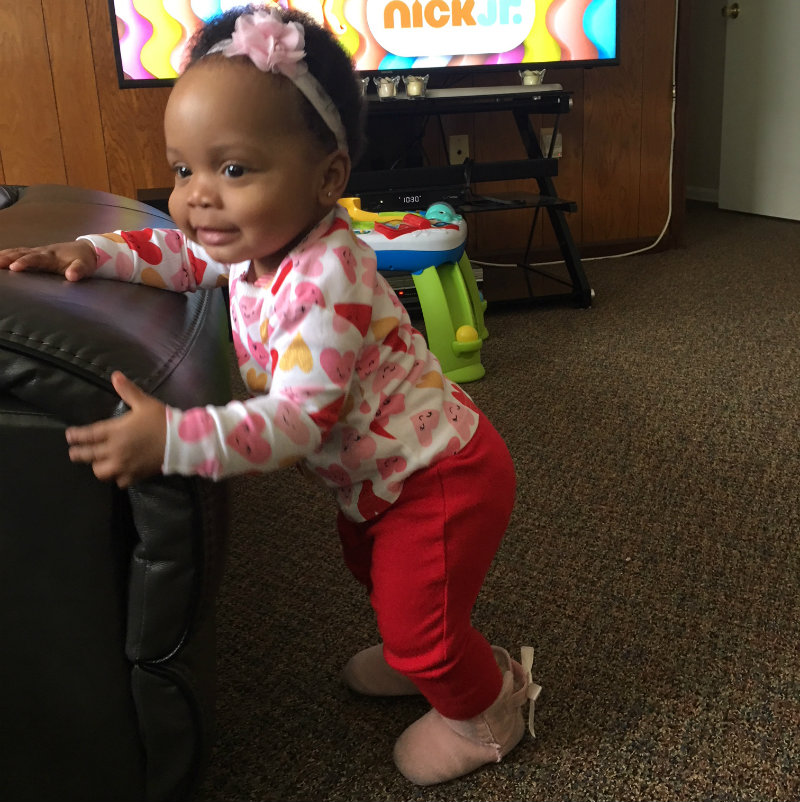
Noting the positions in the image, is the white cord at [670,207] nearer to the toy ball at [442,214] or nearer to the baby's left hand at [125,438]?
the toy ball at [442,214]

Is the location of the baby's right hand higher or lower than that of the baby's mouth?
lower

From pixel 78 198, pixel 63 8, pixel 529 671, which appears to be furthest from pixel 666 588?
pixel 63 8

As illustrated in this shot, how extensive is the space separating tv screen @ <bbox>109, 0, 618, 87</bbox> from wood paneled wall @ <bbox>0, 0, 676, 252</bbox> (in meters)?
0.22

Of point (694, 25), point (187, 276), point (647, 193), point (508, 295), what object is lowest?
point (508, 295)

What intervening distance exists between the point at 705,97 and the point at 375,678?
3938 millimetres

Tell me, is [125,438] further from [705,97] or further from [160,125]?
[705,97]

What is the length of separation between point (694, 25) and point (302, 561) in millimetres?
3793

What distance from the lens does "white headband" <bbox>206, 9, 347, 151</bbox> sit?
590 mm

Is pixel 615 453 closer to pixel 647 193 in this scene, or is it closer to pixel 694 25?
pixel 647 193

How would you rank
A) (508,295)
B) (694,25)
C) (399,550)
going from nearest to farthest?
1. (399,550)
2. (508,295)
3. (694,25)

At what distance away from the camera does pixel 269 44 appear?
59cm

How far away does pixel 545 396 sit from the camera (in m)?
1.68

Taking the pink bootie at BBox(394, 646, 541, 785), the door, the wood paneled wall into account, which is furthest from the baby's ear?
the door

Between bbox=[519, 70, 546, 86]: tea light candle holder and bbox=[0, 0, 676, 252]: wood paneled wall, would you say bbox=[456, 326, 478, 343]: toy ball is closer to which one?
bbox=[519, 70, 546, 86]: tea light candle holder
